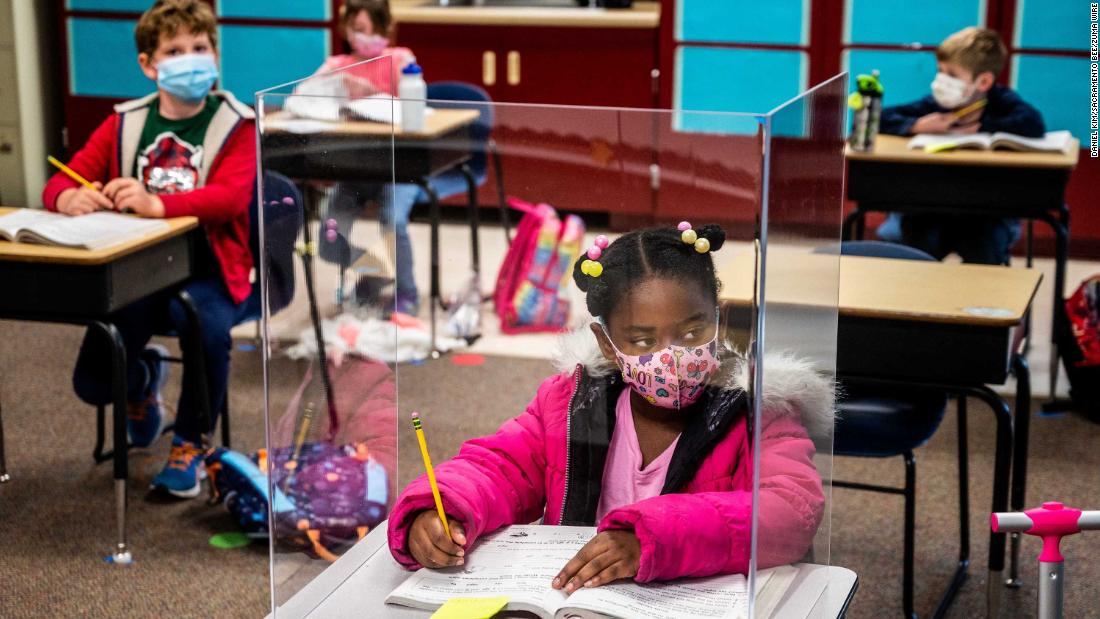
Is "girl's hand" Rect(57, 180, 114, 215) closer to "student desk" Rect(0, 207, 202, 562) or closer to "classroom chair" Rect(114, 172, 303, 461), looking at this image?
"student desk" Rect(0, 207, 202, 562)

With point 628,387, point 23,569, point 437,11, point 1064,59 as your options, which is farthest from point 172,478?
point 1064,59

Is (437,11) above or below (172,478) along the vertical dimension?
above

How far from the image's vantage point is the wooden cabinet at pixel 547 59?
5488 mm

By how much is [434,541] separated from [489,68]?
14.5 ft

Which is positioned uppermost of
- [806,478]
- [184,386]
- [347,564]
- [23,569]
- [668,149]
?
[668,149]

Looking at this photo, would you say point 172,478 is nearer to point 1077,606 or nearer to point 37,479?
point 37,479

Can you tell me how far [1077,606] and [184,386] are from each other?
1895 millimetres

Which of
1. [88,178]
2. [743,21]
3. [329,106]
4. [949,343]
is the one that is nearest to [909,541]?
[949,343]

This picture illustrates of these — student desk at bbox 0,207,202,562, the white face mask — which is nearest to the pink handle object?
student desk at bbox 0,207,202,562

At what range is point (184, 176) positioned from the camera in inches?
114

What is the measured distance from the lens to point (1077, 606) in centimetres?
246

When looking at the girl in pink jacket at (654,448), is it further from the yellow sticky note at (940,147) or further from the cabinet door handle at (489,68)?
the cabinet door handle at (489,68)

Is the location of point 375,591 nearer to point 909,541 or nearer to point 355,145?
point 355,145

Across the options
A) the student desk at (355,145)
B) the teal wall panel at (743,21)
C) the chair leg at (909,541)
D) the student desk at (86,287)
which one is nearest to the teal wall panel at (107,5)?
the teal wall panel at (743,21)
